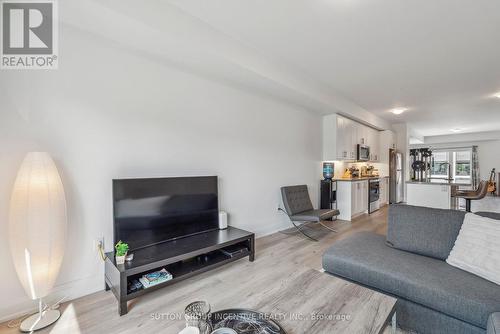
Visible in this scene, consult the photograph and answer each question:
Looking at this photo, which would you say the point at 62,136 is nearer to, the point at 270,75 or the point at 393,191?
the point at 270,75

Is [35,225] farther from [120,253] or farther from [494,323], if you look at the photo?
[494,323]

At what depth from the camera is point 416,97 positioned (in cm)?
463

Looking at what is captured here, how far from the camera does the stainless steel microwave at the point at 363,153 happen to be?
572 centimetres

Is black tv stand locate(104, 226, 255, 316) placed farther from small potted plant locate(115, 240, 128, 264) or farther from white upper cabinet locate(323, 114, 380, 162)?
white upper cabinet locate(323, 114, 380, 162)

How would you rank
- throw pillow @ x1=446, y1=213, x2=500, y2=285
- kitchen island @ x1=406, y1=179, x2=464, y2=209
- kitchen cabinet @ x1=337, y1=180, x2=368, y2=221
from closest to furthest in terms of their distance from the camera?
1. throw pillow @ x1=446, y1=213, x2=500, y2=285
2. kitchen island @ x1=406, y1=179, x2=464, y2=209
3. kitchen cabinet @ x1=337, y1=180, x2=368, y2=221

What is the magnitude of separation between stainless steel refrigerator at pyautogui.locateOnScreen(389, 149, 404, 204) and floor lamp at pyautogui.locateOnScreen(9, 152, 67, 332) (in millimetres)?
7957

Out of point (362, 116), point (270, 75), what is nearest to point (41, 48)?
point (270, 75)

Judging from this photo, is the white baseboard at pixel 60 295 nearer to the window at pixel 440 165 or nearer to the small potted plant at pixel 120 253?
the small potted plant at pixel 120 253

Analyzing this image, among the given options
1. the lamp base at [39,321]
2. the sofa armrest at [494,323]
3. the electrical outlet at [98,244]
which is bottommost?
the lamp base at [39,321]

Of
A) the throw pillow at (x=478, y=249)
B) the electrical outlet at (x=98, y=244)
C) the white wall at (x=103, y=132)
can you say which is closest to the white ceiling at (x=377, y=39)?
the white wall at (x=103, y=132)

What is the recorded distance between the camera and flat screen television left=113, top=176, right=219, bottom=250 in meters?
2.20

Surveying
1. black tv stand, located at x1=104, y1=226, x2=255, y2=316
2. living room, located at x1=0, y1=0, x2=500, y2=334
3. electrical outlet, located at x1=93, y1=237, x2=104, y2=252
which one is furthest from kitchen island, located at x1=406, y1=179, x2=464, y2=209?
electrical outlet, located at x1=93, y1=237, x2=104, y2=252

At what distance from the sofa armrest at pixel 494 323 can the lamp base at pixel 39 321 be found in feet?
9.16

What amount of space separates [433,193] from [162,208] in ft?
17.4
